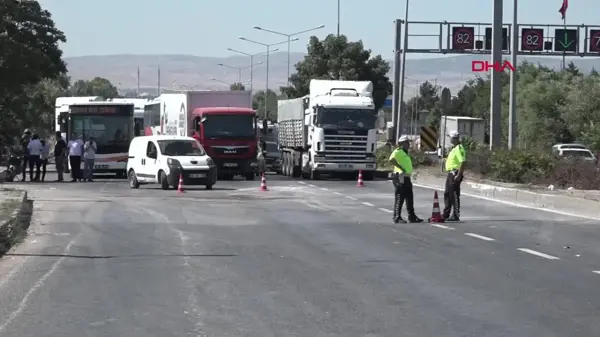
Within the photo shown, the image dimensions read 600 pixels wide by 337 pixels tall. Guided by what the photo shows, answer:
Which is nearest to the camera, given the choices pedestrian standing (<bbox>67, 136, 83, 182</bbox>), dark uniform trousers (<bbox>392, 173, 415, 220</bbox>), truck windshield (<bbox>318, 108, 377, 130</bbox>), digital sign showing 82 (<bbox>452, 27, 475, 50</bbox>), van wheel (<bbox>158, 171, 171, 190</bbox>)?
dark uniform trousers (<bbox>392, 173, 415, 220</bbox>)

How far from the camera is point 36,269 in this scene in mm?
13305

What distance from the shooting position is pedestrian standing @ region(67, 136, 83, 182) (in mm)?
36781

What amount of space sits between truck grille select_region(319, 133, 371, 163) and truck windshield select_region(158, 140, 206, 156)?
23.1 feet

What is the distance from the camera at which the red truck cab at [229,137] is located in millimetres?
38656

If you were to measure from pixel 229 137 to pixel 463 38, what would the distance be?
69.8 ft

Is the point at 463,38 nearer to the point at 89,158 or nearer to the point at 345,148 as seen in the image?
the point at 345,148

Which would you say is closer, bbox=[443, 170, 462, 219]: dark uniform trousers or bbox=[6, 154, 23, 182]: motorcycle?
bbox=[443, 170, 462, 219]: dark uniform trousers

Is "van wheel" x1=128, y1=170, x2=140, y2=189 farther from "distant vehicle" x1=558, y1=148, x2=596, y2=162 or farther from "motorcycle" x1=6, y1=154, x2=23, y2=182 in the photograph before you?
"distant vehicle" x1=558, y1=148, x2=596, y2=162

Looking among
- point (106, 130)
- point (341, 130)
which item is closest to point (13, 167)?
point (106, 130)

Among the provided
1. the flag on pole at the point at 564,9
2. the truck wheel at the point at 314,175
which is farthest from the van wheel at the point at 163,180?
the flag on pole at the point at 564,9

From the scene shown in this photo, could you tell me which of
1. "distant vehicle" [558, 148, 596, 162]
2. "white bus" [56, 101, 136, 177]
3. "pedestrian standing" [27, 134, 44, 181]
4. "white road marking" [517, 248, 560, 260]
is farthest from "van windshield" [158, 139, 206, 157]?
"white road marking" [517, 248, 560, 260]

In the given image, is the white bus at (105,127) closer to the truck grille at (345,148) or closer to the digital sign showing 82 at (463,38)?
the truck grille at (345,148)

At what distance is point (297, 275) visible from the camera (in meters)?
12.7

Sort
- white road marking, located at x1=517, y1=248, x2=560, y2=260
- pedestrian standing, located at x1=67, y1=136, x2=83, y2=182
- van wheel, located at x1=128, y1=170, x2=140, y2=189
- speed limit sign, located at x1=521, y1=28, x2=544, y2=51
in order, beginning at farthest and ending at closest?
speed limit sign, located at x1=521, y1=28, x2=544, y2=51 < pedestrian standing, located at x1=67, y1=136, x2=83, y2=182 < van wheel, located at x1=128, y1=170, x2=140, y2=189 < white road marking, located at x1=517, y1=248, x2=560, y2=260
